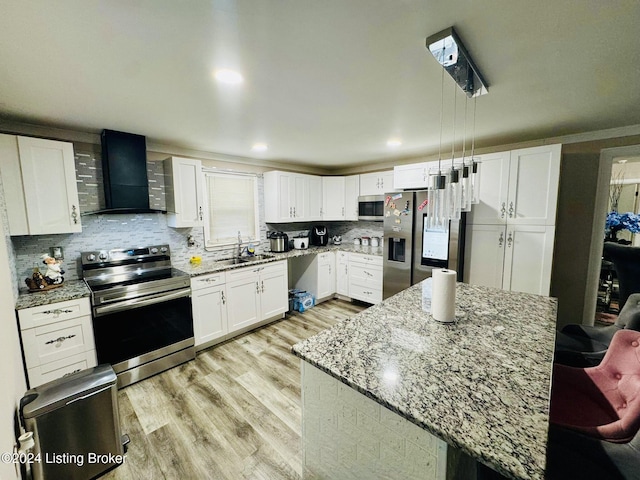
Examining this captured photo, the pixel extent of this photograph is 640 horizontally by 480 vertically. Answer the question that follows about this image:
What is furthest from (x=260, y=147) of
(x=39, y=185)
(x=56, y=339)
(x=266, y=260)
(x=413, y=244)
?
(x=56, y=339)

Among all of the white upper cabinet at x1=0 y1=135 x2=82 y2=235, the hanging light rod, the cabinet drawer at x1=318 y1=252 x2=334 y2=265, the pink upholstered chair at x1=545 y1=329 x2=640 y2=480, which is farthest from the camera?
the cabinet drawer at x1=318 y1=252 x2=334 y2=265

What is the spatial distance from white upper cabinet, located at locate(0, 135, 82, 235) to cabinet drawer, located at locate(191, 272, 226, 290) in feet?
3.59

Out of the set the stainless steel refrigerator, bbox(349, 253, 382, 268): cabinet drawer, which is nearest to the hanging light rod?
the stainless steel refrigerator

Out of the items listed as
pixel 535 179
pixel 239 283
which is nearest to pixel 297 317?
pixel 239 283

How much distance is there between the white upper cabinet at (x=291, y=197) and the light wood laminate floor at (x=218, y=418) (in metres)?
1.97

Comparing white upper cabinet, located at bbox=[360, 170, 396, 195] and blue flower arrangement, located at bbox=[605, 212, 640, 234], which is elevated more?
white upper cabinet, located at bbox=[360, 170, 396, 195]

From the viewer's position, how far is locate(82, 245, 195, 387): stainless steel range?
2.16m

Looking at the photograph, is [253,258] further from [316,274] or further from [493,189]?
[493,189]

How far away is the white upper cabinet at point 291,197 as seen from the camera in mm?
3920

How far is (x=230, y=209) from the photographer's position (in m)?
3.66

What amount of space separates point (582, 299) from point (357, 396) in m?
3.31

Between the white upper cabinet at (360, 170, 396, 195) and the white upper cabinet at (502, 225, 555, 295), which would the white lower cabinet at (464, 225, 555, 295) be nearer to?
the white upper cabinet at (502, 225, 555, 295)

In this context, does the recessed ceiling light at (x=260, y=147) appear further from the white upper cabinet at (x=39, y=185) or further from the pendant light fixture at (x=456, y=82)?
the pendant light fixture at (x=456, y=82)

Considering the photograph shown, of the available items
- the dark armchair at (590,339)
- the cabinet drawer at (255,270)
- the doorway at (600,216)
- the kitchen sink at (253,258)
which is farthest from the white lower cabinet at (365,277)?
the doorway at (600,216)
